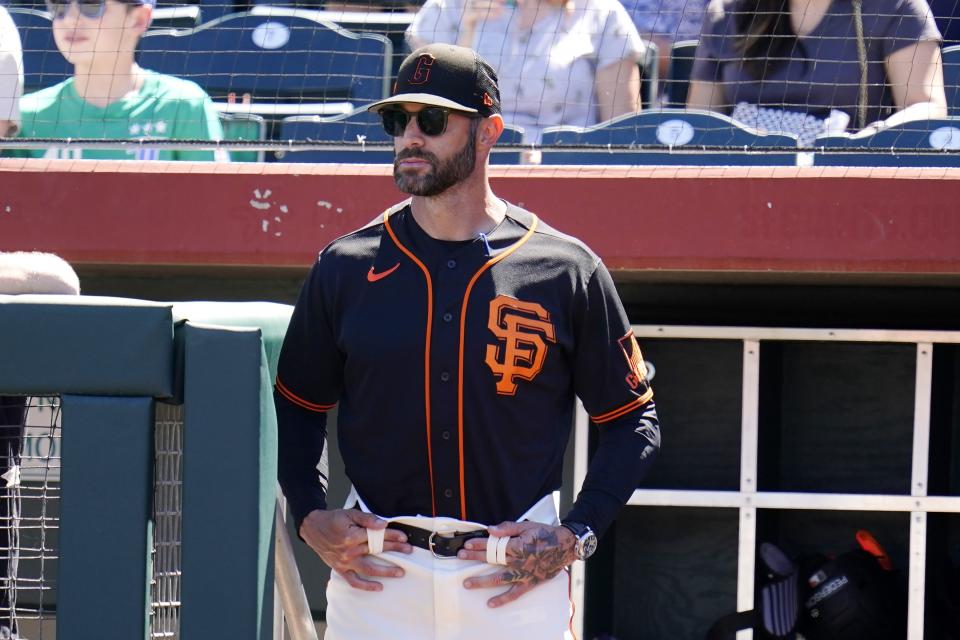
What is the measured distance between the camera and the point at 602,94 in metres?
4.33

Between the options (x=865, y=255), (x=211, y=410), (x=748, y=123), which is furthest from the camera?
(x=748, y=123)

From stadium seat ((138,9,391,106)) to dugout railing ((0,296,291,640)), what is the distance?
311cm

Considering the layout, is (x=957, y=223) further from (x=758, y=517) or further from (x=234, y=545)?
(x=234, y=545)

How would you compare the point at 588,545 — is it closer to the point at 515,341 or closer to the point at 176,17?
the point at 515,341

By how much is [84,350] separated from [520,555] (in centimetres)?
76

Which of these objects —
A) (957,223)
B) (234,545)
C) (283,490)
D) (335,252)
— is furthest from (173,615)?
(957,223)

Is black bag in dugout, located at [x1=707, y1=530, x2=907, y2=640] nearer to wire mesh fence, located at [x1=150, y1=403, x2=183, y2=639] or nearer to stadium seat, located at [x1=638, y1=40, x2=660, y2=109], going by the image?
stadium seat, located at [x1=638, y1=40, x2=660, y2=109]

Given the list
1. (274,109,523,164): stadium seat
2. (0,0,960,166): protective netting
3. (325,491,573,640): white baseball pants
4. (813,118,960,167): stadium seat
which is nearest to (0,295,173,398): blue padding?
(325,491,573,640): white baseball pants

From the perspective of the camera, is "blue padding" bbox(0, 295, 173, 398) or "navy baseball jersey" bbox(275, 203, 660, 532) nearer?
"blue padding" bbox(0, 295, 173, 398)

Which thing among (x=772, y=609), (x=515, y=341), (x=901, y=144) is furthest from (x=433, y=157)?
(x=772, y=609)

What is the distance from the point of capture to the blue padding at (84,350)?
66.7 inches

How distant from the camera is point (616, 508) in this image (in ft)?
7.02

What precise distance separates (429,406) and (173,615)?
0.59m

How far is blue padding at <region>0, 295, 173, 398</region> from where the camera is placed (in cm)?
169
